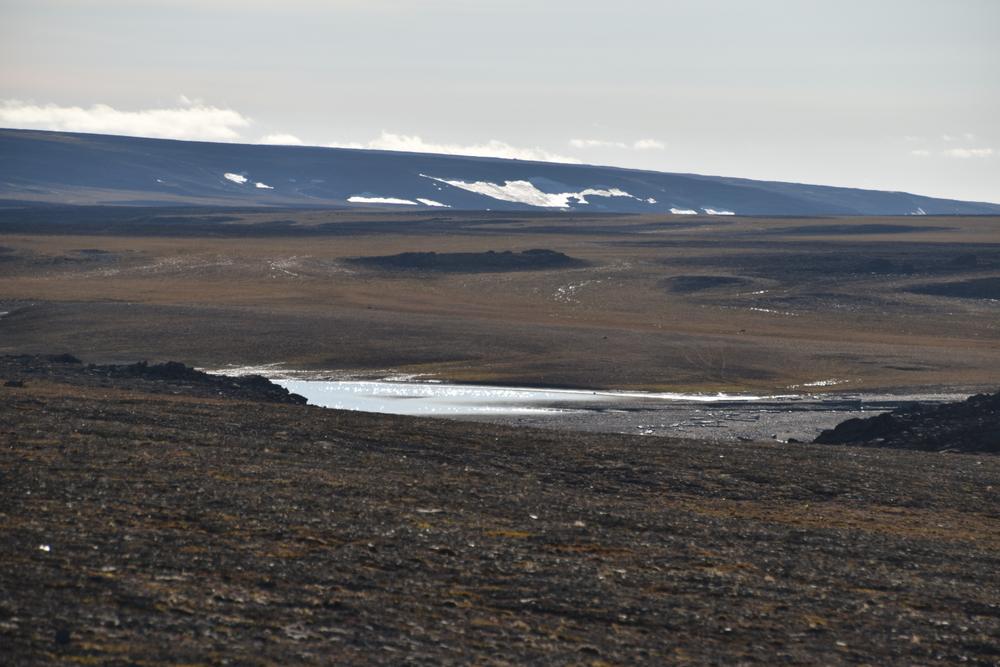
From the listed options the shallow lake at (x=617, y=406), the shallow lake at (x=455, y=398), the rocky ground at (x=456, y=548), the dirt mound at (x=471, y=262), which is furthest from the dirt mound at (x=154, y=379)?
the dirt mound at (x=471, y=262)

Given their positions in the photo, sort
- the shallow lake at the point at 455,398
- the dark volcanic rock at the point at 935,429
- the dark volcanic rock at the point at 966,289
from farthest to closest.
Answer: the dark volcanic rock at the point at 966,289
the shallow lake at the point at 455,398
the dark volcanic rock at the point at 935,429

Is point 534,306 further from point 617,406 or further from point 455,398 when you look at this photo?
point 617,406

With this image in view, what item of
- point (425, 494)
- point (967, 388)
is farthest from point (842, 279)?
point (425, 494)

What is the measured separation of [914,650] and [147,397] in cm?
1998

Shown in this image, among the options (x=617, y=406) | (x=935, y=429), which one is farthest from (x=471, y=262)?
(x=935, y=429)

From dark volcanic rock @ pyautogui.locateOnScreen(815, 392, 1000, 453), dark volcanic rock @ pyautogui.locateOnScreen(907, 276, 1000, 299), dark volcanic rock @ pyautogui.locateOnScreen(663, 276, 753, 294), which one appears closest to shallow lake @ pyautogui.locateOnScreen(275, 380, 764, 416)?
dark volcanic rock @ pyautogui.locateOnScreen(815, 392, 1000, 453)

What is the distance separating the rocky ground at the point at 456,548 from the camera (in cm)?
1251

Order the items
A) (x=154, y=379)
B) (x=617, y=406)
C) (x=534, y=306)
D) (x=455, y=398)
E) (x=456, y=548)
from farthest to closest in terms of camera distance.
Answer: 1. (x=534, y=306)
2. (x=455, y=398)
3. (x=617, y=406)
4. (x=154, y=379)
5. (x=456, y=548)

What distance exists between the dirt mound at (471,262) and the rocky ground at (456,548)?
69979 mm

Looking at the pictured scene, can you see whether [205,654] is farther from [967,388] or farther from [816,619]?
[967,388]

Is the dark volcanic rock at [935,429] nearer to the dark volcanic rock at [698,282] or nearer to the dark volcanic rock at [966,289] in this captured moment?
the dark volcanic rock at [698,282]

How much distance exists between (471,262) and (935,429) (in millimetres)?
66701

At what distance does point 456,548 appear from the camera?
16.2 m

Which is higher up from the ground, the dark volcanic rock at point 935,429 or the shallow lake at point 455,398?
the dark volcanic rock at point 935,429
